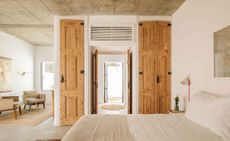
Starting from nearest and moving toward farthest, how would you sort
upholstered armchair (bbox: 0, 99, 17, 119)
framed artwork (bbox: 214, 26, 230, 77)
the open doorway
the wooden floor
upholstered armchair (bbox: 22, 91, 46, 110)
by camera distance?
framed artwork (bbox: 214, 26, 230, 77) → the wooden floor → upholstered armchair (bbox: 0, 99, 17, 119) → upholstered armchair (bbox: 22, 91, 46, 110) → the open doorway

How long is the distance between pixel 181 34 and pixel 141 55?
1073 mm

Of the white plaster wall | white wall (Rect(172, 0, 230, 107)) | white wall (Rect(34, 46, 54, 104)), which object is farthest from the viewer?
the white plaster wall

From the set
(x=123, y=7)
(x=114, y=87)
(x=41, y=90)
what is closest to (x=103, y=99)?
(x=114, y=87)

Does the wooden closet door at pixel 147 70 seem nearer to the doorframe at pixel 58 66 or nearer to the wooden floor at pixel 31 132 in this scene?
the doorframe at pixel 58 66

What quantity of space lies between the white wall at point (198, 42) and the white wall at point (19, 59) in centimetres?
550

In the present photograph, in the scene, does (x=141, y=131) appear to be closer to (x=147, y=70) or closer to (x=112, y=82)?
(x=147, y=70)

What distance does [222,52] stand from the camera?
2369 millimetres

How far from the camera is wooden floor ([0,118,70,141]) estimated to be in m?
3.74

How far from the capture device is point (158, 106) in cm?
461

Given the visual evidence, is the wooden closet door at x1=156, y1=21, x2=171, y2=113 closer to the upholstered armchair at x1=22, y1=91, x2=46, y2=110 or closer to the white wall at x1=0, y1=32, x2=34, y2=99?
the upholstered armchair at x1=22, y1=91, x2=46, y2=110

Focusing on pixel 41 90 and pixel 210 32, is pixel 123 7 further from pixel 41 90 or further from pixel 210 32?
pixel 41 90

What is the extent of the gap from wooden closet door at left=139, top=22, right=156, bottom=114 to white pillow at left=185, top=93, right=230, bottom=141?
2179mm

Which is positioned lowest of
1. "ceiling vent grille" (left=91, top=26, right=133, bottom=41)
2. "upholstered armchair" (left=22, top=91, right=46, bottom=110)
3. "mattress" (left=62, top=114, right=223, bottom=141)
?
"upholstered armchair" (left=22, top=91, right=46, bottom=110)

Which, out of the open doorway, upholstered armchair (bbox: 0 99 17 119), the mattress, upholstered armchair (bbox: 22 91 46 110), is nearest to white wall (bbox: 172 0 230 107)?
the mattress
